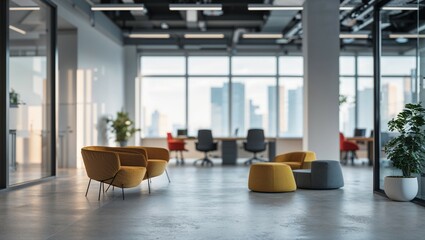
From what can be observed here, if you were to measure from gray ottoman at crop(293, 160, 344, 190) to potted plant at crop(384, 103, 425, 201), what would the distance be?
150cm

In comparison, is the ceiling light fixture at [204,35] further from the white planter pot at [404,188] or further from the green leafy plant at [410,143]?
the white planter pot at [404,188]

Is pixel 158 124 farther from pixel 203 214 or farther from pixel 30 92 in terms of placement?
pixel 203 214

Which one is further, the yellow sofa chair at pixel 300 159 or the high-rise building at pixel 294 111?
the high-rise building at pixel 294 111

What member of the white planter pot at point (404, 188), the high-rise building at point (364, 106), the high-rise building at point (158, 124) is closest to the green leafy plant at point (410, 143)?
the white planter pot at point (404, 188)

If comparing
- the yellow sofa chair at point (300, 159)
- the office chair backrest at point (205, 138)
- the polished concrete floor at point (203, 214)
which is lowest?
the polished concrete floor at point (203, 214)

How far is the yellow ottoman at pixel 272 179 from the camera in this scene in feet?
27.2

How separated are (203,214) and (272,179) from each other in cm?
235

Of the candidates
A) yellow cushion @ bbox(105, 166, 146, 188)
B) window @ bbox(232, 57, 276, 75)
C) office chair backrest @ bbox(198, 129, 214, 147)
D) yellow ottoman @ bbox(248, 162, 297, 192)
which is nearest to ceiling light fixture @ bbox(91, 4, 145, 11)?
office chair backrest @ bbox(198, 129, 214, 147)

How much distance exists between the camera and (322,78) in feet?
36.5

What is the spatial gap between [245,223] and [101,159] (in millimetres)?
2926

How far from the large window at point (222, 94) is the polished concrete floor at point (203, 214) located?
954 centimetres

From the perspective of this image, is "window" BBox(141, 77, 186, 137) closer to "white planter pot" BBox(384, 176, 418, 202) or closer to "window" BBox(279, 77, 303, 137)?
"window" BBox(279, 77, 303, 137)

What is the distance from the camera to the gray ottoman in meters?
8.79

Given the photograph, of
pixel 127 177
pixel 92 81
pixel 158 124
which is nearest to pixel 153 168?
pixel 127 177
